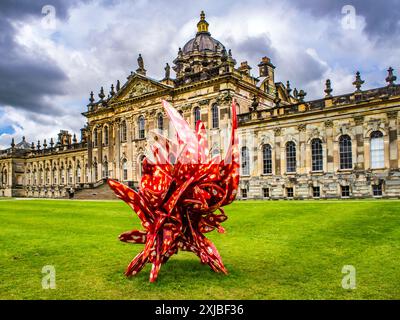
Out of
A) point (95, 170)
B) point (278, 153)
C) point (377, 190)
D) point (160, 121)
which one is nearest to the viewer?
point (377, 190)

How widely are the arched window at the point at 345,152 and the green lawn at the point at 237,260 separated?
14.6 metres

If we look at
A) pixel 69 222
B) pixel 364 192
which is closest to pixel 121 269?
pixel 69 222

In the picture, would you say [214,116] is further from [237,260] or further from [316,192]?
[237,260]

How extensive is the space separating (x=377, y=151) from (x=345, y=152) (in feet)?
8.54

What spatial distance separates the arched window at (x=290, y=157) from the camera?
3521 centimetres

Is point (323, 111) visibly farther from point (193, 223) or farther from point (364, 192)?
point (193, 223)

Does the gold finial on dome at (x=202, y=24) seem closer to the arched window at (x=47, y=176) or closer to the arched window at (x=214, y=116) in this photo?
the arched window at (x=214, y=116)

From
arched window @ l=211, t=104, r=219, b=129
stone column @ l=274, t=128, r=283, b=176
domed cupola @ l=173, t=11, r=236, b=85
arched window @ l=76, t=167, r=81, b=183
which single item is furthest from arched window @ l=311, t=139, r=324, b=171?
arched window @ l=76, t=167, r=81, b=183

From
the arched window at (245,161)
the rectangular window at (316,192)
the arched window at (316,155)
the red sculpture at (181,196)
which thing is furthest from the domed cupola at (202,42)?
the red sculpture at (181,196)

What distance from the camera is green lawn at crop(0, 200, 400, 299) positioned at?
7.61m

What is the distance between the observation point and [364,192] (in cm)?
3044

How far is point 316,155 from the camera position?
33.8 metres

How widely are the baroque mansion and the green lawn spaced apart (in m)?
14.2

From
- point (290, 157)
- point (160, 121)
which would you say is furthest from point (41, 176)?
point (290, 157)
